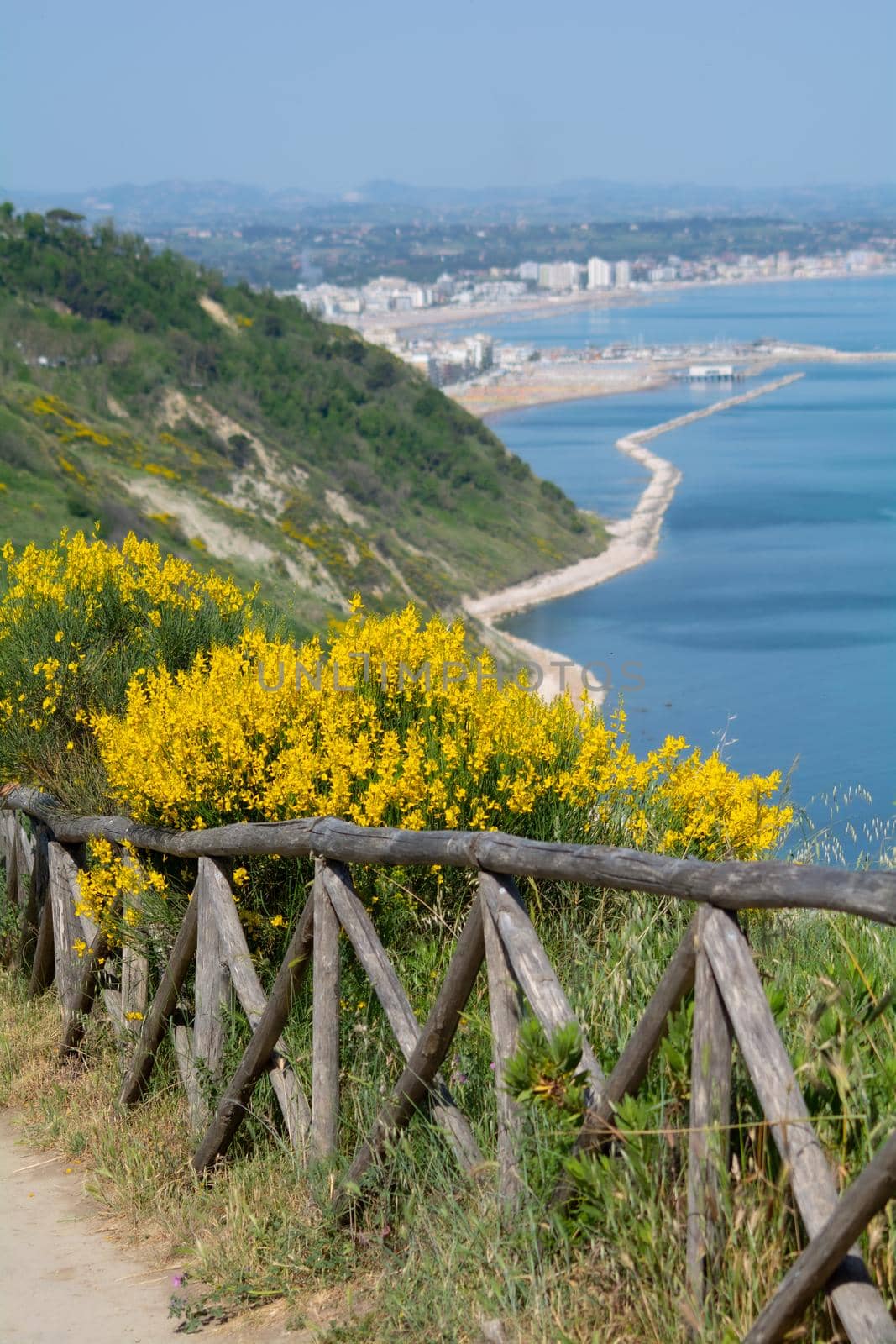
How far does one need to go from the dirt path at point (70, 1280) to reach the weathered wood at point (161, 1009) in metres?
0.30

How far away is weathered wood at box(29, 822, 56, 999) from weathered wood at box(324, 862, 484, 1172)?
2.35 metres

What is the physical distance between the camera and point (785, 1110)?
2.67 metres

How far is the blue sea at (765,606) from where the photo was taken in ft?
120

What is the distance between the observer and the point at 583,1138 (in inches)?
122

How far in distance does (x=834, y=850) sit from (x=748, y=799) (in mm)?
2030

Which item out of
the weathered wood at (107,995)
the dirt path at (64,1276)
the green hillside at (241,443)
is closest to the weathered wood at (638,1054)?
the dirt path at (64,1276)

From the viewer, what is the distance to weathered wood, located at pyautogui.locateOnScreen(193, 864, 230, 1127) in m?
4.46

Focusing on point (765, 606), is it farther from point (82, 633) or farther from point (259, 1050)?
point (259, 1050)

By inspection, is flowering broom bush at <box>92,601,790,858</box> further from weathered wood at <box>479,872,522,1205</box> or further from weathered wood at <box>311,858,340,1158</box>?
weathered wood at <box>479,872,522,1205</box>

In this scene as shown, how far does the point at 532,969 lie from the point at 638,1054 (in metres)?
0.36

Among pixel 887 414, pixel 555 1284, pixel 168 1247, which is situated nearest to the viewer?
pixel 555 1284

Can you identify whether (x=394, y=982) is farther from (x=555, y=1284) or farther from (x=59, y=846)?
(x=59, y=846)

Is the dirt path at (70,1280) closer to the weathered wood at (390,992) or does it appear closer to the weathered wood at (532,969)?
the weathered wood at (390,992)

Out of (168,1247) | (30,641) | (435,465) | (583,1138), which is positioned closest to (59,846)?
(30,641)
